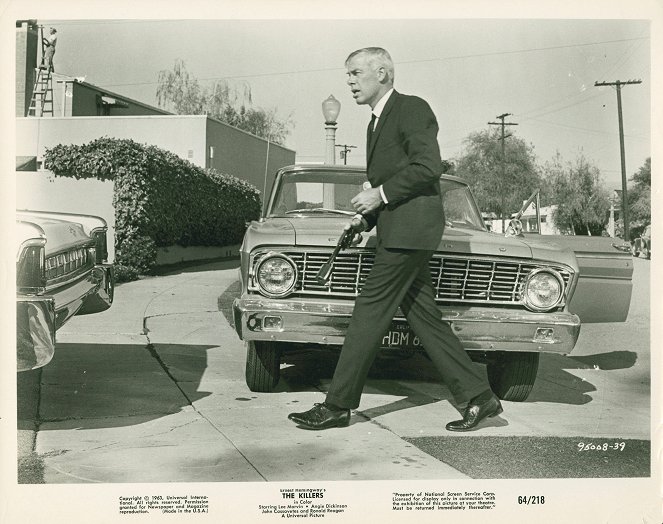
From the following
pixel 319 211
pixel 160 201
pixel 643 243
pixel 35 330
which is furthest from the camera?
pixel 160 201

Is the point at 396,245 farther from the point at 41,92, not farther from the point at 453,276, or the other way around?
the point at 41,92

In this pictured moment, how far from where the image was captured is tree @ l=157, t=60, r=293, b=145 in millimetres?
4562

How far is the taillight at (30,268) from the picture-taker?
372 centimetres

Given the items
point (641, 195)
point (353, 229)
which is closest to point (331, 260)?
point (353, 229)

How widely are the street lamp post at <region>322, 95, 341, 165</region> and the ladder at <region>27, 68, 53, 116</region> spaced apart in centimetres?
151

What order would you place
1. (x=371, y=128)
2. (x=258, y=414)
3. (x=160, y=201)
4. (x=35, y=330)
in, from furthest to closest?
(x=160, y=201) < (x=258, y=414) < (x=371, y=128) < (x=35, y=330)

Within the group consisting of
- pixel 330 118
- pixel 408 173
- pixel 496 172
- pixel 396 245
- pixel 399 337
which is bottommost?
pixel 399 337

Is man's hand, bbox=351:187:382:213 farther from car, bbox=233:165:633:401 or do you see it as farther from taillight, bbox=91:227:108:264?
taillight, bbox=91:227:108:264

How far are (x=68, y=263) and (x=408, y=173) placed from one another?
6.28ft

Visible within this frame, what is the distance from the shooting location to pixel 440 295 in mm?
4223

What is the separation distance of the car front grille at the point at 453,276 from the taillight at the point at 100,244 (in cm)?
120

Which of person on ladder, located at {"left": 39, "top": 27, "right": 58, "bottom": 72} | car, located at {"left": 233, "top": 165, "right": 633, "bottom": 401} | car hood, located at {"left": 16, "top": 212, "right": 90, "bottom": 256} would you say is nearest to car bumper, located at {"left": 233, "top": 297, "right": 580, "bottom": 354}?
car, located at {"left": 233, "top": 165, "right": 633, "bottom": 401}

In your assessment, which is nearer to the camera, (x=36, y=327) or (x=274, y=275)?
(x=36, y=327)

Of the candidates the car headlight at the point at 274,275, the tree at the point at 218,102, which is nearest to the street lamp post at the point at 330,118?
the tree at the point at 218,102
